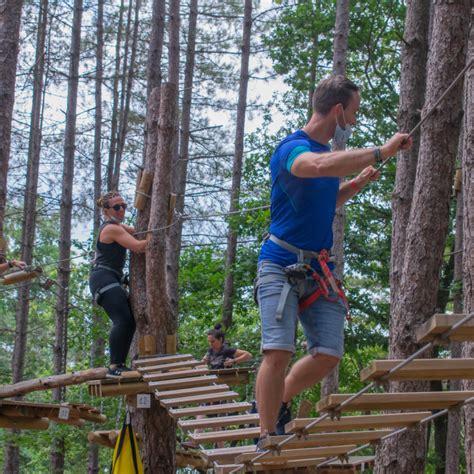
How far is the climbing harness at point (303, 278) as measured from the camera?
4.14m

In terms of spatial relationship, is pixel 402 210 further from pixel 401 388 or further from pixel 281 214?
pixel 281 214

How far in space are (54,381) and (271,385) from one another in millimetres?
4836

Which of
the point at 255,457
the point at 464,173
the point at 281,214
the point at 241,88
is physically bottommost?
the point at 255,457

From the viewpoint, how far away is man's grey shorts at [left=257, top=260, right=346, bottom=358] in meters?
4.13

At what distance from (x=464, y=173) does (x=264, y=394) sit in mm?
1606

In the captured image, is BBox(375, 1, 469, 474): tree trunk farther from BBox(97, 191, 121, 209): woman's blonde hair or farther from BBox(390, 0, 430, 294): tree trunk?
BBox(97, 191, 121, 209): woman's blonde hair

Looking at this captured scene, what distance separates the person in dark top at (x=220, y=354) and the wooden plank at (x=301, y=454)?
4.59 metres

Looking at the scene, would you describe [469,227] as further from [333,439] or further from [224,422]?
[224,422]

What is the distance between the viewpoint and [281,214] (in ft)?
14.1

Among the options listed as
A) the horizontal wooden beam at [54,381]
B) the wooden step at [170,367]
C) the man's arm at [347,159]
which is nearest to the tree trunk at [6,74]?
the horizontal wooden beam at [54,381]

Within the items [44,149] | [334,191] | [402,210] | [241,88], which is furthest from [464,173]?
[44,149]

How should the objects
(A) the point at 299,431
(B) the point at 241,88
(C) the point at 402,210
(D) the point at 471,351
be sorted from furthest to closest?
(B) the point at 241,88, (C) the point at 402,210, (D) the point at 471,351, (A) the point at 299,431

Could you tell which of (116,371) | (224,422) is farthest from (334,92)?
(116,371)

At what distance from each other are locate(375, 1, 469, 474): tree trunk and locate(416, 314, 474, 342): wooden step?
126 inches
